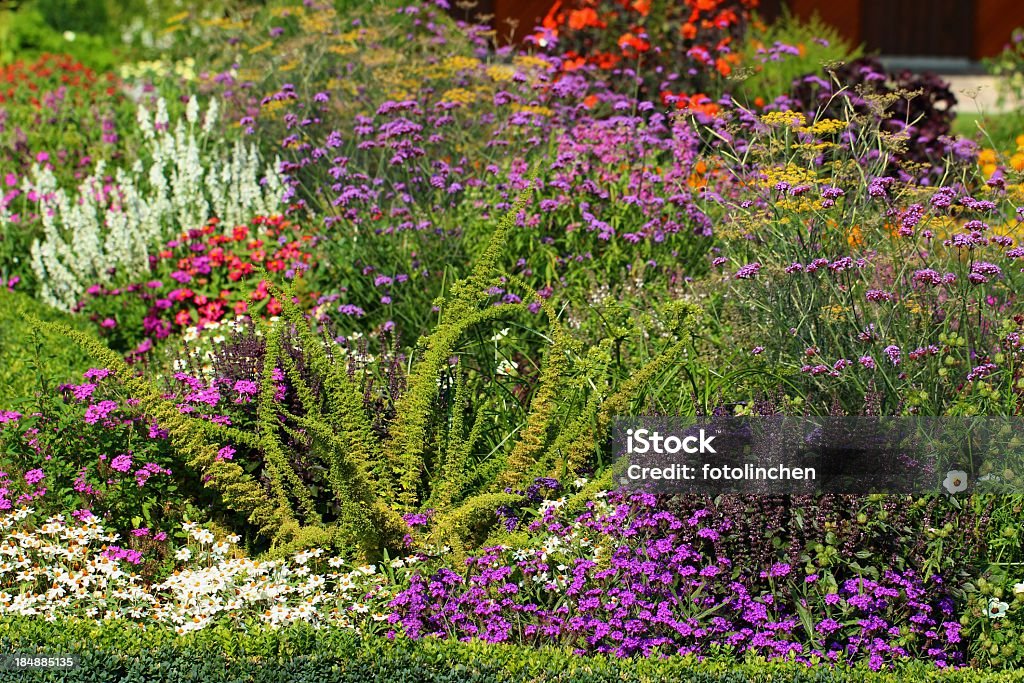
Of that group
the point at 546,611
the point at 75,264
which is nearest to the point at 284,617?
the point at 546,611

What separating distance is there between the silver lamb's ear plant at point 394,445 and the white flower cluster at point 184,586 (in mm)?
152

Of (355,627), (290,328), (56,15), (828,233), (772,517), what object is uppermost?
(56,15)

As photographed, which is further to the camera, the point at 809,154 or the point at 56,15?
the point at 56,15

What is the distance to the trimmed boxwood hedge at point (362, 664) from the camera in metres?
3.90

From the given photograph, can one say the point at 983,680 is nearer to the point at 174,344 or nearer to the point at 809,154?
the point at 809,154

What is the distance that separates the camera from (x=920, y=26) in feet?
58.2

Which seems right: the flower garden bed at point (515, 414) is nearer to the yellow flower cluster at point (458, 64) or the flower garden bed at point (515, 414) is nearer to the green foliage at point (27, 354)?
the green foliage at point (27, 354)

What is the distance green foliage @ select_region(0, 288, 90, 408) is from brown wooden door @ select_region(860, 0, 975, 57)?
13388 mm

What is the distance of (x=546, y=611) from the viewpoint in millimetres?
4465

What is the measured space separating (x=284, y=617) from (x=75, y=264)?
4.00 meters

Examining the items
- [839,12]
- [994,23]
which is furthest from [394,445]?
[994,23]

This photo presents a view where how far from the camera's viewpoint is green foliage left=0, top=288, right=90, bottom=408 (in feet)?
19.9

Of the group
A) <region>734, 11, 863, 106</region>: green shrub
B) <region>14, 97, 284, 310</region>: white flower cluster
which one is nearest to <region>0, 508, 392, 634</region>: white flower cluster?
<region>14, 97, 284, 310</region>: white flower cluster

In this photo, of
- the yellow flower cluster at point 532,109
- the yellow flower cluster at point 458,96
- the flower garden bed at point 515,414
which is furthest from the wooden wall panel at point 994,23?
the yellow flower cluster at point 458,96
